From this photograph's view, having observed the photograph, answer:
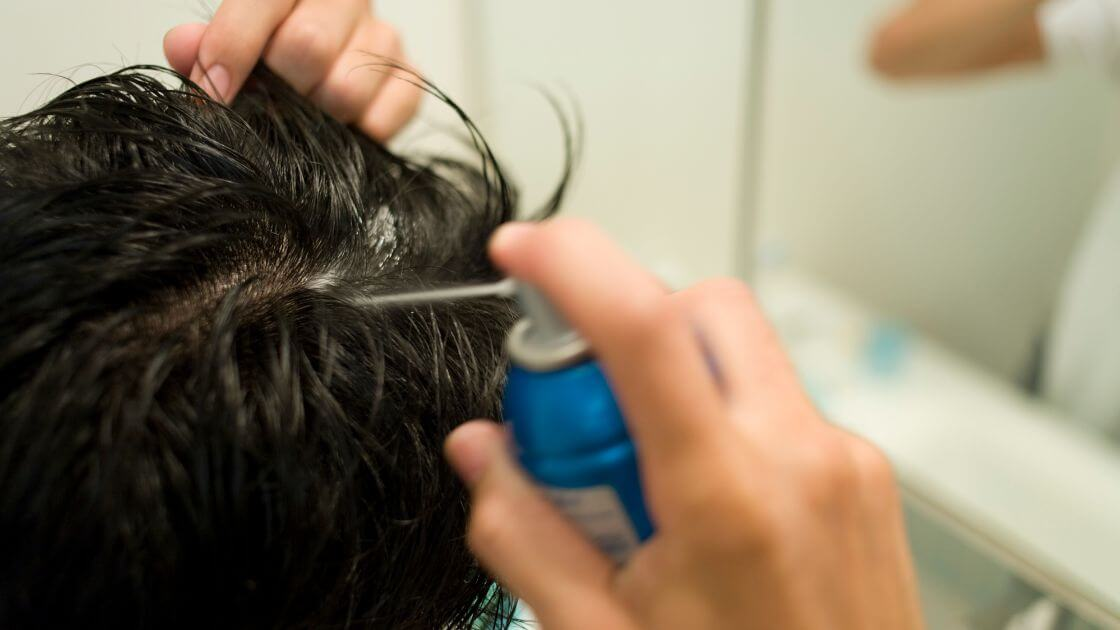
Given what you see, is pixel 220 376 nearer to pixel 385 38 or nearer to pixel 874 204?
pixel 385 38

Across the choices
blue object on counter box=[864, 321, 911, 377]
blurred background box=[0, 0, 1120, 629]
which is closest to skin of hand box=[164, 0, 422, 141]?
blurred background box=[0, 0, 1120, 629]

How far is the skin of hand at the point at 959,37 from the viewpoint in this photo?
3.19 ft

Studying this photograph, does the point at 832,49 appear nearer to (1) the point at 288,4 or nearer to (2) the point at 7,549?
(1) the point at 288,4

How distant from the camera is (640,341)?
11.6 inches

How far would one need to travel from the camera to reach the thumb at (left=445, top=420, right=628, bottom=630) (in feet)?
1.13

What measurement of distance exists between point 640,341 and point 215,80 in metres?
0.45

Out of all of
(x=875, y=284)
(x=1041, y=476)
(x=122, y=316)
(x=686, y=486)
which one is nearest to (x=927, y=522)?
(x=1041, y=476)

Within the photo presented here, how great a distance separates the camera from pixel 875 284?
4.98ft

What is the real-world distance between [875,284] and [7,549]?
1.48 metres

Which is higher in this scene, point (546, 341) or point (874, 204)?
point (546, 341)

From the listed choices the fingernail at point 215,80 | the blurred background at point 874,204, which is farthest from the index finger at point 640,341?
the blurred background at point 874,204

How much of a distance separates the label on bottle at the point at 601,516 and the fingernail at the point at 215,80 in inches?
16.6

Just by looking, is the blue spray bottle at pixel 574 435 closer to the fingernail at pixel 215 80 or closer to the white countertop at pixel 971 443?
the fingernail at pixel 215 80

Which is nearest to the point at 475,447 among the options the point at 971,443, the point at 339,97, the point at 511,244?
the point at 511,244
